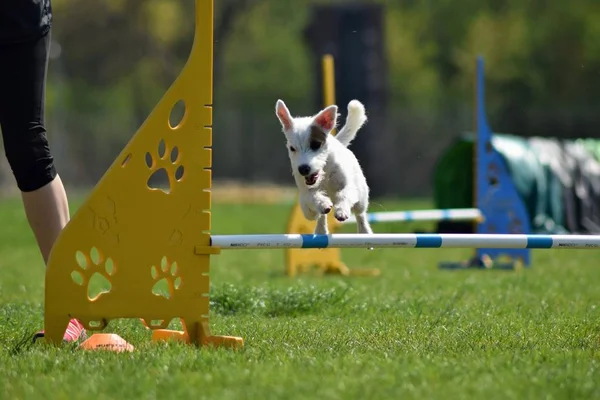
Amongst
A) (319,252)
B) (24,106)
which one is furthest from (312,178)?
(319,252)

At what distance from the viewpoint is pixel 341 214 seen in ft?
16.7

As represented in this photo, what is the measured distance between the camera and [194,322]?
14.8ft

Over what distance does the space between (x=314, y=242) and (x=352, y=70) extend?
2213 cm

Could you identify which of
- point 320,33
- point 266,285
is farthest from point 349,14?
point 266,285

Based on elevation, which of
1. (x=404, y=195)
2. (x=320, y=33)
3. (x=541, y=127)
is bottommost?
(x=404, y=195)

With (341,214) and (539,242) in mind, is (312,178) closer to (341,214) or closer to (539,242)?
(341,214)

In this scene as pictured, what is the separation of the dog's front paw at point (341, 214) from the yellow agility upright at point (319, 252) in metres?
3.46

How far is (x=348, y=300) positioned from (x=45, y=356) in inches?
100

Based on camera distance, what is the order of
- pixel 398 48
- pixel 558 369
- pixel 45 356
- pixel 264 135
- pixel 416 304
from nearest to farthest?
pixel 558 369 → pixel 45 356 → pixel 416 304 → pixel 264 135 → pixel 398 48

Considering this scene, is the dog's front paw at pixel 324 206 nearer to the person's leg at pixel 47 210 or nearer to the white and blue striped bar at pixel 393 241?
the white and blue striped bar at pixel 393 241

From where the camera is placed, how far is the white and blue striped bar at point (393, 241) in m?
4.49

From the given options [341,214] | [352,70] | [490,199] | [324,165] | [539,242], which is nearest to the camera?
[539,242]

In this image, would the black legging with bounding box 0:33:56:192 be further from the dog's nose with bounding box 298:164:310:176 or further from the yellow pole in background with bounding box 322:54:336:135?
the yellow pole in background with bounding box 322:54:336:135

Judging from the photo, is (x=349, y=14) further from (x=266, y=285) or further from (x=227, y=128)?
(x=266, y=285)
